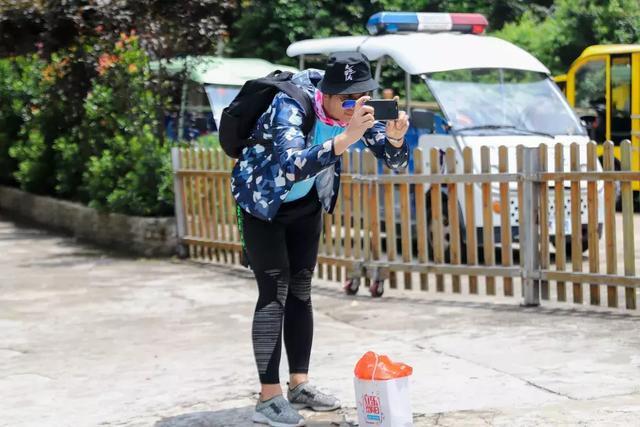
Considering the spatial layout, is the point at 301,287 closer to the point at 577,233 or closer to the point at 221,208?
the point at 577,233

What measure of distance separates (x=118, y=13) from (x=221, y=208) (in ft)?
9.67

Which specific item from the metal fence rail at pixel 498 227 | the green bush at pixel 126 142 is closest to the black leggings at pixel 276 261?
the metal fence rail at pixel 498 227

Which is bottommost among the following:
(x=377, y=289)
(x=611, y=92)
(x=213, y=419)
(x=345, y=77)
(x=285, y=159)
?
(x=213, y=419)

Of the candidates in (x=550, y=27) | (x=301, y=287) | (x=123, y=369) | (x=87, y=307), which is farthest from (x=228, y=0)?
Result: (x=550, y=27)

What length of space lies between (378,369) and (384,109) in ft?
3.61

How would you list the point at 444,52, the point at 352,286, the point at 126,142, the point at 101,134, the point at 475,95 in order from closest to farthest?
the point at 352,286 → the point at 475,95 → the point at 444,52 → the point at 126,142 → the point at 101,134

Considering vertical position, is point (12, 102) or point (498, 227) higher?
point (12, 102)

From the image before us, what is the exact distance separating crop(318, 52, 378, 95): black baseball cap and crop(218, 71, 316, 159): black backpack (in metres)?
0.13

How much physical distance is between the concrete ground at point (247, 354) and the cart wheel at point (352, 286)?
0.10 m

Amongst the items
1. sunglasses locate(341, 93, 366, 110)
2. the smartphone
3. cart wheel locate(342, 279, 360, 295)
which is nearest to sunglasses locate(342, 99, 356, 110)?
sunglasses locate(341, 93, 366, 110)

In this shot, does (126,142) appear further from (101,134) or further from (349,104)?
(349,104)

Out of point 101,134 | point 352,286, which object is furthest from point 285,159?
point 101,134

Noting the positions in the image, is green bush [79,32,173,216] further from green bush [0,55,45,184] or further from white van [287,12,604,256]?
green bush [0,55,45,184]

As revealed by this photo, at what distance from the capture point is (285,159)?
4.68m
